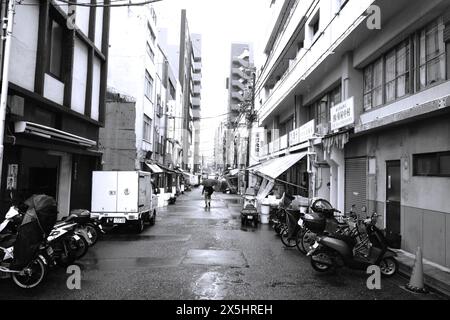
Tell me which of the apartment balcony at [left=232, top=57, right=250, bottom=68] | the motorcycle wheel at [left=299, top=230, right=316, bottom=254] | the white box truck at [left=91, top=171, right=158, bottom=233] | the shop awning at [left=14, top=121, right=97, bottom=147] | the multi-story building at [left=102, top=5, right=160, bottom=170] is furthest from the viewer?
the apartment balcony at [left=232, top=57, right=250, bottom=68]

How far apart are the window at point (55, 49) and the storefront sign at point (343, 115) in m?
10.2

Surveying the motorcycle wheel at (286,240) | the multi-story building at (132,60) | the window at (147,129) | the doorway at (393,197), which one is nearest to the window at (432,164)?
the doorway at (393,197)

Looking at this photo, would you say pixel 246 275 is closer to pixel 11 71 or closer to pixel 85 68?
pixel 11 71

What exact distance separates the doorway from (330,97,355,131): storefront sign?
6.98ft

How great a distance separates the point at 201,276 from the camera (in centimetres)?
757

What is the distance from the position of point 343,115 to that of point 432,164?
452 centimetres

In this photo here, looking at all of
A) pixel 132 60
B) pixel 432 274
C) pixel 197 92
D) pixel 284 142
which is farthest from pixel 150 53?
pixel 197 92

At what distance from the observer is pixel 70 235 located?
331 inches

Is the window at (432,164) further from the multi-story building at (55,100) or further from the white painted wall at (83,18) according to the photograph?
the white painted wall at (83,18)

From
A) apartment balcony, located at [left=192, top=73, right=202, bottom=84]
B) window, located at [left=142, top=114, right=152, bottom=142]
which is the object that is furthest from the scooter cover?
apartment balcony, located at [left=192, top=73, right=202, bottom=84]

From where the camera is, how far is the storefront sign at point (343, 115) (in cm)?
1276

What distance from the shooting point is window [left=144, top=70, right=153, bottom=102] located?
96.9 feet

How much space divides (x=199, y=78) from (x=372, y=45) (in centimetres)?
9945

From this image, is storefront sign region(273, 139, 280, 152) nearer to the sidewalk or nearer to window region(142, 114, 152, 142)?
window region(142, 114, 152, 142)
